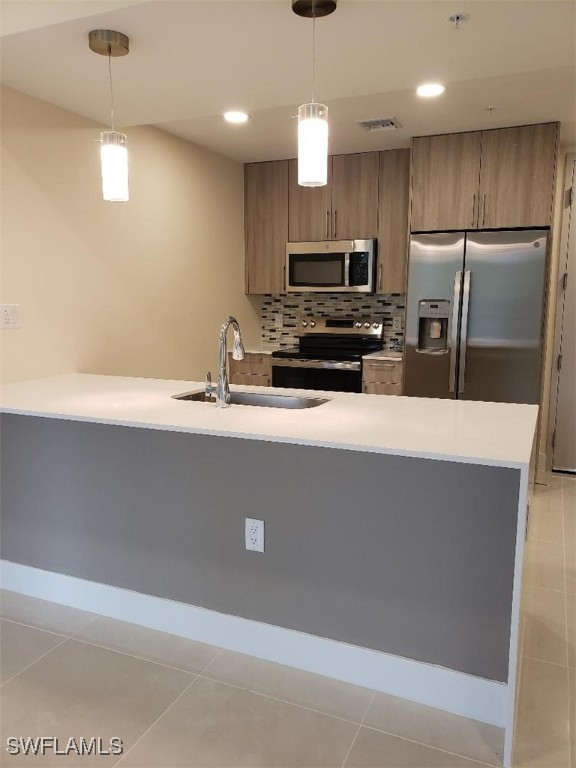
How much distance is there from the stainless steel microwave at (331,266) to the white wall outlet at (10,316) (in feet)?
7.72

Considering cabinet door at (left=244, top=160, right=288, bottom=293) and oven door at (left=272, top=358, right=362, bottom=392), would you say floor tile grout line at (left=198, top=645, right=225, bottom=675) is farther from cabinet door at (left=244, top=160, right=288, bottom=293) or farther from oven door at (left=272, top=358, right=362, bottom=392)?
cabinet door at (left=244, top=160, right=288, bottom=293)

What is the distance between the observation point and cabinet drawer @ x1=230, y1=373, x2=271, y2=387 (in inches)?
180

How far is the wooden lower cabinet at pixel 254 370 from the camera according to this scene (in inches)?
179

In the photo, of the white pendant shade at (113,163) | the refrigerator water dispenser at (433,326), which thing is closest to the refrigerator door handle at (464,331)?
the refrigerator water dispenser at (433,326)

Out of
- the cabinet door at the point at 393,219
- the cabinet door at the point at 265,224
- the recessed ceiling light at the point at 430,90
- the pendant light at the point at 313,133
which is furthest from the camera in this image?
the cabinet door at the point at 265,224

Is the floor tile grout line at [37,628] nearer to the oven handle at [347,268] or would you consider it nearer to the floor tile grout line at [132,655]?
the floor tile grout line at [132,655]

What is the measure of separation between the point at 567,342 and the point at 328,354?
183 centimetres

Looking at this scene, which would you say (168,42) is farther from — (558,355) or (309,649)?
(558,355)

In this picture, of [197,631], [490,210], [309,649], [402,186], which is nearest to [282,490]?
[309,649]

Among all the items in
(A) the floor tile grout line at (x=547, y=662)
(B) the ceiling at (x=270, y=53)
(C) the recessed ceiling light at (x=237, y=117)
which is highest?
(C) the recessed ceiling light at (x=237, y=117)

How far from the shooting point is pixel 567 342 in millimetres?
4363

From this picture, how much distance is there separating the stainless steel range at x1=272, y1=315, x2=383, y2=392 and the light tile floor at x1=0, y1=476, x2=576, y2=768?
230 cm

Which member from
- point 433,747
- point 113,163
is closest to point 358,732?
point 433,747

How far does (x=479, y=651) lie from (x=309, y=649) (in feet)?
1.86
